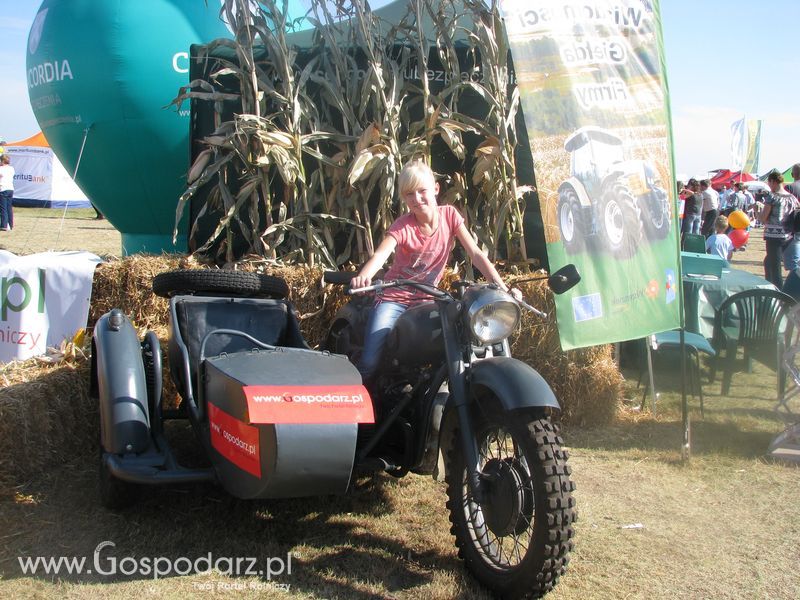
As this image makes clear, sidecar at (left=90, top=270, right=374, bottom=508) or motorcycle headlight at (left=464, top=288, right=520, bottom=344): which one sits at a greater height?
motorcycle headlight at (left=464, top=288, right=520, bottom=344)

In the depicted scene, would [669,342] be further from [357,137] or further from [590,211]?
[357,137]

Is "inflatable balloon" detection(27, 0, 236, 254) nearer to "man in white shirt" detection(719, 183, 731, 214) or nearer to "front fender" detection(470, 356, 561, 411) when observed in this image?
"front fender" detection(470, 356, 561, 411)

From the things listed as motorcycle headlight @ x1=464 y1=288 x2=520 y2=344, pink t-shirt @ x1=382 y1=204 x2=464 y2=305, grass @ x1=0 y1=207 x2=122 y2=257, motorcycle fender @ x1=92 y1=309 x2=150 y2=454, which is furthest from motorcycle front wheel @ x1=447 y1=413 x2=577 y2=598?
grass @ x1=0 y1=207 x2=122 y2=257

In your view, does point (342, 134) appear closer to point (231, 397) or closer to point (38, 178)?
point (231, 397)

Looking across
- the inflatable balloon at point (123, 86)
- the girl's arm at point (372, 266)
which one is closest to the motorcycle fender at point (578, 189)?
the girl's arm at point (372, 266)

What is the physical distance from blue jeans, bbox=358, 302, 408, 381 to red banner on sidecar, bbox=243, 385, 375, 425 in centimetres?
59

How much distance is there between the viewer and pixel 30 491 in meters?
3.74

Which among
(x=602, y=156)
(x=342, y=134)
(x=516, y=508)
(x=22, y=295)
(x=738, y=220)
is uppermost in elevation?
(x=342, y=134)

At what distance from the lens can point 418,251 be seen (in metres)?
3.83

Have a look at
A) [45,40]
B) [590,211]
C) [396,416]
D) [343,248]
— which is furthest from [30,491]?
[45,40]

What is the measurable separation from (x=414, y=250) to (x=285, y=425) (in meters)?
1.36

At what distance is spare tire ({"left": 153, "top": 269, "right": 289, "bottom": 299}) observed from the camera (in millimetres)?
3881

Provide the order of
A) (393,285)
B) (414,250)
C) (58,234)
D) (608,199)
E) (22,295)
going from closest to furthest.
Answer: (393,285)
(414,250)
(608,199)
(22,295)
(58,234)

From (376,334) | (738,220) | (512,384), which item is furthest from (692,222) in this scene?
(512,384)
